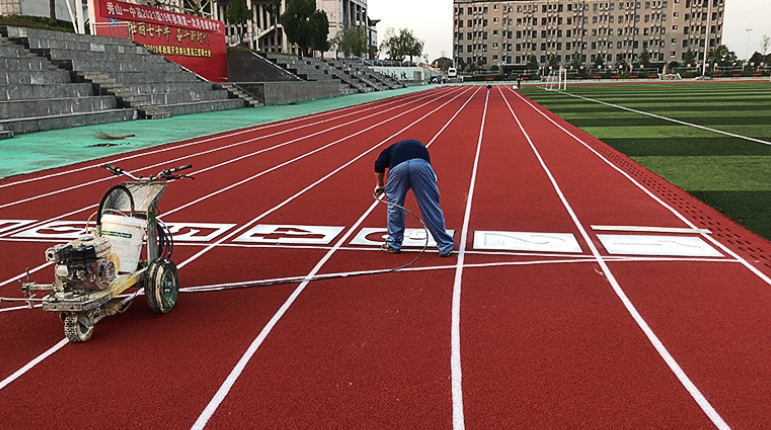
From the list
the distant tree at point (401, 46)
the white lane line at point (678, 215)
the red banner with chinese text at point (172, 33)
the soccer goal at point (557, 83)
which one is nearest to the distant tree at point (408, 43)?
the distant tree at point (401, 46)

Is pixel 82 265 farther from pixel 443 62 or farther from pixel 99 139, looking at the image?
pixel 443 62

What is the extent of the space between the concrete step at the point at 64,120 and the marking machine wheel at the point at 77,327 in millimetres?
16549

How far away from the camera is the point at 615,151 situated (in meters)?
15.4

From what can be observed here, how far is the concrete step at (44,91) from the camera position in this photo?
67.8 feet

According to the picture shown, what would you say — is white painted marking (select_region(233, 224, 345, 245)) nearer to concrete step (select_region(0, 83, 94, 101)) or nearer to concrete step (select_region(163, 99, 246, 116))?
concrete step (select_region(0, 83, 94, 101))

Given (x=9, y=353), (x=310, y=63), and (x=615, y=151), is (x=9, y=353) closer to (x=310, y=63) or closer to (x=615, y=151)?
(x=615, y=151)

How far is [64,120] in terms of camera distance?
69.1 feet

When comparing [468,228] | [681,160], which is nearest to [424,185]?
[468,228]

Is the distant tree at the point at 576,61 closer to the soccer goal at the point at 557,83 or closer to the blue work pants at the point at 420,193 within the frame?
the soccer goal at the point at 557,83

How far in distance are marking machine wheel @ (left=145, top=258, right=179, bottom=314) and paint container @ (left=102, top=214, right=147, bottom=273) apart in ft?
0.53

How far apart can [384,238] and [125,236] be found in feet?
11.2

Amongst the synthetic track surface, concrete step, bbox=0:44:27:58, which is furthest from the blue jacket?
concrete step, bbox=0:44:27:58

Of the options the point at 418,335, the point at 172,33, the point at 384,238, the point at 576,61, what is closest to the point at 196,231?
the point at 384,238

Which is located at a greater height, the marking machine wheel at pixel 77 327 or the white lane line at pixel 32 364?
Answer: the marking machine wheel at pixel 77 327
